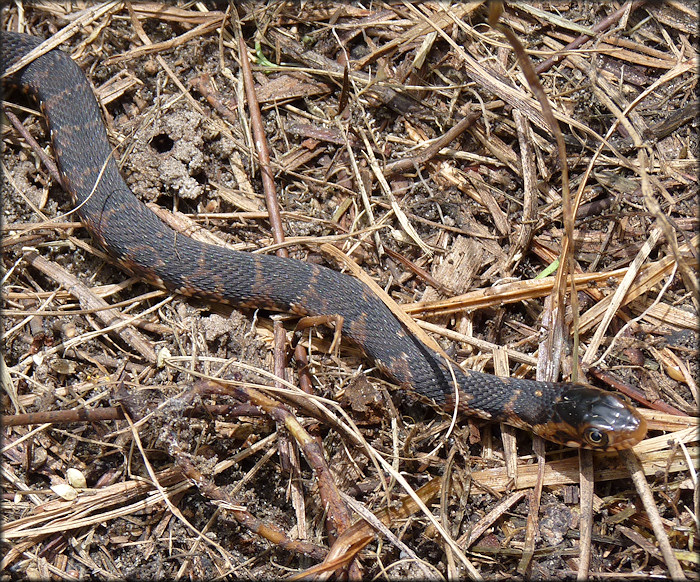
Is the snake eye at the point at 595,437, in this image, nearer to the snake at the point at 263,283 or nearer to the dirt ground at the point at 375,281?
the snake at the point at 263,283

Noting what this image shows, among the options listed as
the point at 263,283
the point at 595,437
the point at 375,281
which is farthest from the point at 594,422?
the point at 263,283

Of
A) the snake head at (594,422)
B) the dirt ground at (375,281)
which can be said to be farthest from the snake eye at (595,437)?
the dirt ground at (375,281)

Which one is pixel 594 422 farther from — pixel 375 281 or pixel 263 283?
pixel 263 283

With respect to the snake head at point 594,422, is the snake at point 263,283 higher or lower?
higher

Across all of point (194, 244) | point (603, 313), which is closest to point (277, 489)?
point (194, 244)

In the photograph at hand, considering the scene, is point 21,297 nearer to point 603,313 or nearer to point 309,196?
point 309,196

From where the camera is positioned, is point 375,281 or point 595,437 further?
point 375,281

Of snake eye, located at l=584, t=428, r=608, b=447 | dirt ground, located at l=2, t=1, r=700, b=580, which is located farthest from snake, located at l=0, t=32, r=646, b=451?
dirt ground, located at l=2, t=1, r=700, b=580
